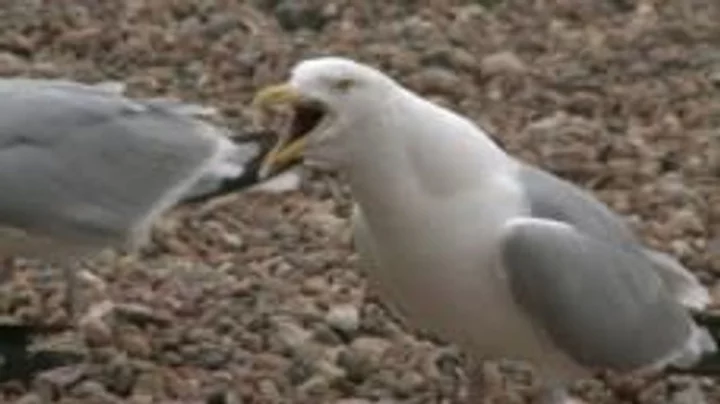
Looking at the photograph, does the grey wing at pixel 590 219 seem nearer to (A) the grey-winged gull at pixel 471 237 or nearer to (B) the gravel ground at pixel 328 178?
(A) the grey-winged gull at pixel 471 237

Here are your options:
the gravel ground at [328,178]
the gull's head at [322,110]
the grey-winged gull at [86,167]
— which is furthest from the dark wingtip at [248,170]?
the gull's head at [322,110]

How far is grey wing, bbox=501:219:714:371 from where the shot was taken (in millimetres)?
3795

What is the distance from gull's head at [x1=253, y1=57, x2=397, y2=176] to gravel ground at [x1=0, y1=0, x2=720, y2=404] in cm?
95

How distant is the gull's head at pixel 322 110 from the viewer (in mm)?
3568

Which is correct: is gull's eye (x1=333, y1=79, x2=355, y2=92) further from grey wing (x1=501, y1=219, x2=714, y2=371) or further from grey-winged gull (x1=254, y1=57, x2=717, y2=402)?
grey wing (x1=501, y1=219, x2=714, y2=371)

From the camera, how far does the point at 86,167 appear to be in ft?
15.1

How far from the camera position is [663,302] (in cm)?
411

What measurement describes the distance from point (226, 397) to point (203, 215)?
3.82ft

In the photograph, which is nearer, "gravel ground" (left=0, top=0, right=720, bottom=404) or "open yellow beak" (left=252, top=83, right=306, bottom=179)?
"open yellow beak" (left=252, top=83, right=306, bottom=179)

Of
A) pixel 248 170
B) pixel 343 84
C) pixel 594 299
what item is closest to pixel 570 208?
pixel 594 299

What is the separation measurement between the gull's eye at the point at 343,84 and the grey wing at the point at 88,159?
1.06 metres

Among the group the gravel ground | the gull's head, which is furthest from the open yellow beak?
the gravel ground

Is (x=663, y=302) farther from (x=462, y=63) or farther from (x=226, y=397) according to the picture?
(x=462, y=63)

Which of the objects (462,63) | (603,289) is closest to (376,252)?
(603,289)
